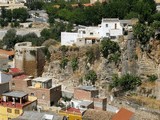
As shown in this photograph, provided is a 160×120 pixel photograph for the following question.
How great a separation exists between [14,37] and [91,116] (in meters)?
17.8

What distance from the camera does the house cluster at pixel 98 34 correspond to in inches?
1113

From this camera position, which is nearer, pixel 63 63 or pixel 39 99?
pixel 39 99

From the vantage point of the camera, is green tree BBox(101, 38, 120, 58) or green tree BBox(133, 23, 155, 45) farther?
green tree BBox(101, 38, 120, 58)

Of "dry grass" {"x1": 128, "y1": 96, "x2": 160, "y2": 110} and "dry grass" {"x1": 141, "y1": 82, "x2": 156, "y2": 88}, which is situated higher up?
"dry grass" {"x1": 141, "y1": 82, "x2": 156, "y2": 88}

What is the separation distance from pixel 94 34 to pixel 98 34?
0.86 ft

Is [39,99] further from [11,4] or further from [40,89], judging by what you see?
[11,4]

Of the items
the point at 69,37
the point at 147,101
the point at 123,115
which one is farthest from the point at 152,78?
the point at 69,37

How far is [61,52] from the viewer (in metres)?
28.0

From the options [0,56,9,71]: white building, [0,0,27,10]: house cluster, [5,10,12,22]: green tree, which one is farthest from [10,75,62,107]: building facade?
[0,0,27,10]: house cluster

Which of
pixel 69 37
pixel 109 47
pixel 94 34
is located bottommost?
pixel 109 47

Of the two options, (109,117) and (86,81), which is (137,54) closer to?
(86,81)

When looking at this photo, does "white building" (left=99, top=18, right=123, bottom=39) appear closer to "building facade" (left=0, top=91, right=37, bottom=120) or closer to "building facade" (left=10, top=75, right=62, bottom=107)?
"building facade" (left=10, top=75, right=62, bottom=107)

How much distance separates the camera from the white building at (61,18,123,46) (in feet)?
92.8

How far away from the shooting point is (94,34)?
95.2ft
